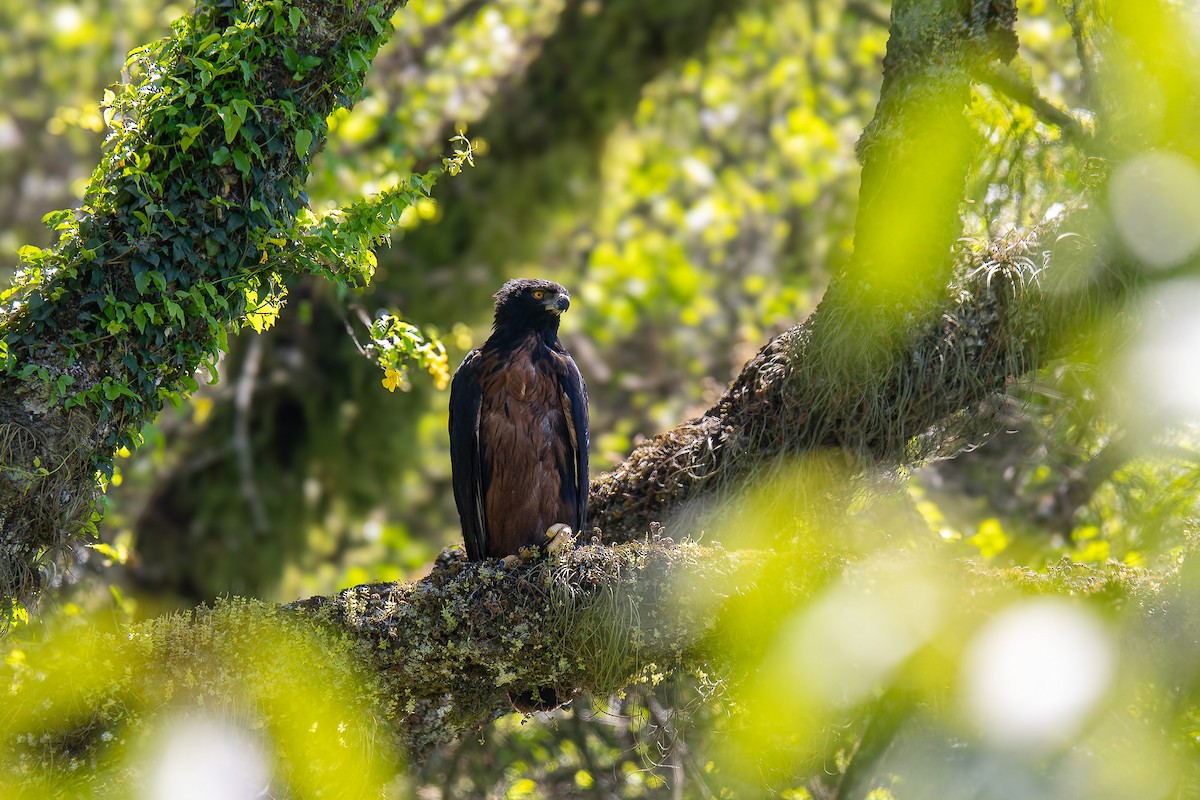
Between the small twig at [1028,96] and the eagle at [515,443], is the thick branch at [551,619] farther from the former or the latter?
the small twig at [1028,96]

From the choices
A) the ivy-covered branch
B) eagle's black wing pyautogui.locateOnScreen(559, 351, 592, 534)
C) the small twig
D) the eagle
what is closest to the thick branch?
the ivy-covered branch

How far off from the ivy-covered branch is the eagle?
143cm

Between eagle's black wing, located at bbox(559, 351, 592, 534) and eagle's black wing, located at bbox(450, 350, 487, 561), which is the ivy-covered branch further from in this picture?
eagle's black wing, located at bbox(559, 351, 592, 534)

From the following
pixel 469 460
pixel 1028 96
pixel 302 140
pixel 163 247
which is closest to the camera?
pixel 163 247

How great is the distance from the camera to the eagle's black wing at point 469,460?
217 inches

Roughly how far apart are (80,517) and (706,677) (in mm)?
2420

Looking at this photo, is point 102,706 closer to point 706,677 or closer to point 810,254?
point 706,677

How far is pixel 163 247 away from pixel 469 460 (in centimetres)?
202

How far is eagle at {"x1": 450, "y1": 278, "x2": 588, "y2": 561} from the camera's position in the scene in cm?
551

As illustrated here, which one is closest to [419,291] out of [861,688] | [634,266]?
[634,266]

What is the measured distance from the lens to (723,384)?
10.2 meters

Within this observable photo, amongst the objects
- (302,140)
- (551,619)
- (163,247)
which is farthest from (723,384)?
(163,247)

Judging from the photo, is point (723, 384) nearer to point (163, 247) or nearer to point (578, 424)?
point (578, 424)

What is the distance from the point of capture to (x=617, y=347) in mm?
13320
